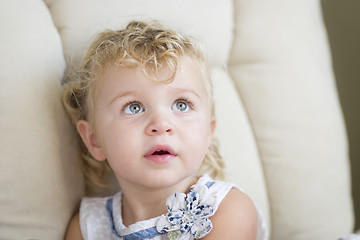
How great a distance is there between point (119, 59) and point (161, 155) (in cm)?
23

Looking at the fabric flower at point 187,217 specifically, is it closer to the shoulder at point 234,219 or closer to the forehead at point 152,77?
the shoulder at point 234,219

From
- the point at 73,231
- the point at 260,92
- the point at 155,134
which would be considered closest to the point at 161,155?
the point at 155,134

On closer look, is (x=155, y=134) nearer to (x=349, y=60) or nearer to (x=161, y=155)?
(x=161, y=155)

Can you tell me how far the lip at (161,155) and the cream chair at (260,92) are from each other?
0.27m

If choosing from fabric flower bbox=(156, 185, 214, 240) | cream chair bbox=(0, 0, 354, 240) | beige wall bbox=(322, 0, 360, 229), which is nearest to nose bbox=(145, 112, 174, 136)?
fabric flower bbox=(156, 185, 214, 240)

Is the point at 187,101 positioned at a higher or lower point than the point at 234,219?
higher

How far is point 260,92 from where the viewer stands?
122 cm

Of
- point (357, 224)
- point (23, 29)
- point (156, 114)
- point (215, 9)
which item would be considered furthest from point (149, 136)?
point (357, 224)

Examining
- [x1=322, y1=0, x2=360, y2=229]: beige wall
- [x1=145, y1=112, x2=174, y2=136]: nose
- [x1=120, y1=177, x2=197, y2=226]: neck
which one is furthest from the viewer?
[x1=322, y1=0, x2=360, y2=229]: beige wall

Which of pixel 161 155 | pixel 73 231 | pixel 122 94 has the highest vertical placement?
pixel 122 94

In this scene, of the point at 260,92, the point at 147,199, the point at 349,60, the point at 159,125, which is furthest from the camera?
the point at 349,60

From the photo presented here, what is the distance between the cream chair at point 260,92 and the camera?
1.03 m

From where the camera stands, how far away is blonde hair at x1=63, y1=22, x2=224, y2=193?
2.86 ft

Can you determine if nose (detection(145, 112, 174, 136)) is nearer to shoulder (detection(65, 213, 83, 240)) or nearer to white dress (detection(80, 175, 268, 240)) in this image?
white dress (detection(80, 175, 268, 240))
